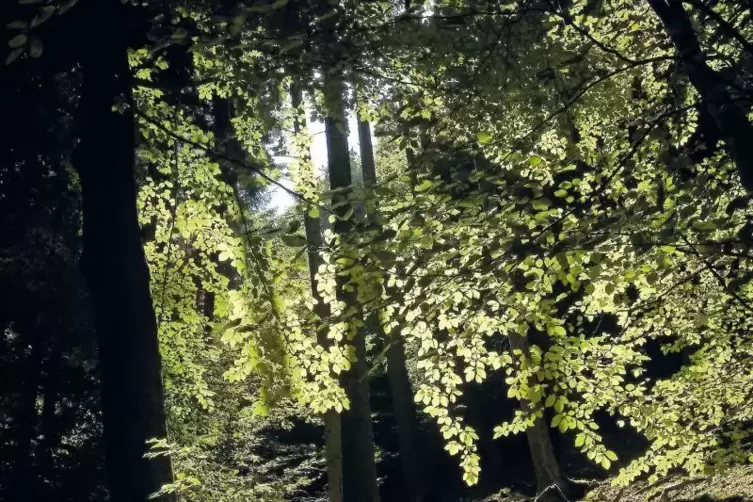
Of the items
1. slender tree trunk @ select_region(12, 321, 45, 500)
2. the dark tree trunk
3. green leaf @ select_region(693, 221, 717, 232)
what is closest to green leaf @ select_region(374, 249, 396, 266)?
green leaf @ select_region(693, 221, 717, 232)

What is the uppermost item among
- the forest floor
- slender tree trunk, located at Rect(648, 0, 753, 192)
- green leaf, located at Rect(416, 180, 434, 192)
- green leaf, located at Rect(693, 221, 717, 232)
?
slender tree trunk, located at Rect(648, 0, 753, 192)

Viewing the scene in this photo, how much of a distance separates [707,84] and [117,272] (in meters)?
3.27

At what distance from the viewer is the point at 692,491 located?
10344mm

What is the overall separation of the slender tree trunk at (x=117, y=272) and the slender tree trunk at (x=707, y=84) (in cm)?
307

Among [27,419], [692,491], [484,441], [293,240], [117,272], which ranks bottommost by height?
[692,491]

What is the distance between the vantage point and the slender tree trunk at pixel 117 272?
410 centimetres

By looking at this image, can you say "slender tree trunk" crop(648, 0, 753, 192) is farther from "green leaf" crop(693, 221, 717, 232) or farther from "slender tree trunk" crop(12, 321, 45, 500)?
"slender tree trunk" crop(12, 321, 45, 500)

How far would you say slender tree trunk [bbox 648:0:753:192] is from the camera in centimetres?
310

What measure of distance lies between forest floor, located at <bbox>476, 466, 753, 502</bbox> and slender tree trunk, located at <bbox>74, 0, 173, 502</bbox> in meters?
6.51

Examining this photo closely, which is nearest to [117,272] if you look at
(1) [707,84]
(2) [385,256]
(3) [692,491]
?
(2) [385,256]

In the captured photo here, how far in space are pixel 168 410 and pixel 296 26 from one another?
19.6 feet

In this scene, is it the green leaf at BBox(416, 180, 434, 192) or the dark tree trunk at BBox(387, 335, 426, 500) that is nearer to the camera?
the green leaf at BBox(416, 180, 434, 192)

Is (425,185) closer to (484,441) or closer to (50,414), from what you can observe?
(50,414)

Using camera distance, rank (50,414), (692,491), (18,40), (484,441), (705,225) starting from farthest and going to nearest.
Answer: (484,441) → (692,491) → (50,414) → (18,40) → (705,225)
